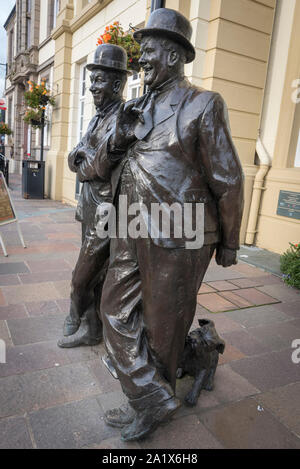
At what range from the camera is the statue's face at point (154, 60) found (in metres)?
1.92

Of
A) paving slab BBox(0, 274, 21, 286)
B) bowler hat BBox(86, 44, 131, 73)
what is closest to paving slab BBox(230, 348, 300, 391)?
bowler hat BBox(86, 44, 131, 73)

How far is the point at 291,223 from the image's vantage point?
589 centimetres

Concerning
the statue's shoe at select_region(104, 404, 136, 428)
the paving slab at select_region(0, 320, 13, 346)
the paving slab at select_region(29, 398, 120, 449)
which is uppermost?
the statue's shoe at select_region(104, 404, 136, 428)

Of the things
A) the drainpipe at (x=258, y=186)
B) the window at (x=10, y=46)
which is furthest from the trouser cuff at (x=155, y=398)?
the window at (x=10, y=46)

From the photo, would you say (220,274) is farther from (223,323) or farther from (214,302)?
(223,323)

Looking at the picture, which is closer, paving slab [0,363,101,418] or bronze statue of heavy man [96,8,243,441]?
bronze statue of heavy man [96,8,243,441]

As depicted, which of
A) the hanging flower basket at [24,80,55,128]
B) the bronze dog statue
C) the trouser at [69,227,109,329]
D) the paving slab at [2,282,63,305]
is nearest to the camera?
the bronze dog statue

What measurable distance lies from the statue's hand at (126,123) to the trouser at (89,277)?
858 mm

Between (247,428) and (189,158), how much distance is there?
1566 mm

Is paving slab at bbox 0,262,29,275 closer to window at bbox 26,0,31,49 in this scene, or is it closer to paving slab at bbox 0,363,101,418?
paving slab at bbox 0,363,101,418

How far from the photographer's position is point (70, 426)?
2.08m

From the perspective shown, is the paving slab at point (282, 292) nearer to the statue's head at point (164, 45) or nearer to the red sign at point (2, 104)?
the statue's head at point (164, 45)

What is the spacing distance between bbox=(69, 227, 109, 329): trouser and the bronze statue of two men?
615mm

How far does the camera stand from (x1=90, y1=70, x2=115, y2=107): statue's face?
2648 millimetres
